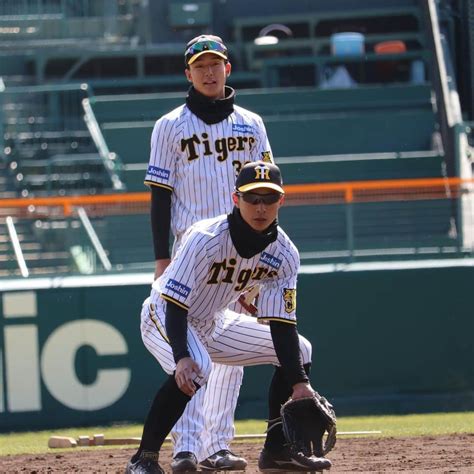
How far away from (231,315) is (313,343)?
11.8ft

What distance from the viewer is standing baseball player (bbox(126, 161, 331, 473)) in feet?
17.2

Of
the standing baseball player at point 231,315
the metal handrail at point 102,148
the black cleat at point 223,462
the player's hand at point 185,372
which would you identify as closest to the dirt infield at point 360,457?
the black cleat at point 223,462

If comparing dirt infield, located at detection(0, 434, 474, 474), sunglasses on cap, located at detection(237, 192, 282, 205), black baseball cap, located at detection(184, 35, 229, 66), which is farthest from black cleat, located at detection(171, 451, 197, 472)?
black baseball cap, located at detection(184, 35, 229, 66)

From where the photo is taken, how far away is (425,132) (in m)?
15.6

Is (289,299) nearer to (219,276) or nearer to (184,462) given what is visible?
(219,276)

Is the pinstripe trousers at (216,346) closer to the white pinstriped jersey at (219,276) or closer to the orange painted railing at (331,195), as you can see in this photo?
the white pinstriped jersey at (219,276)

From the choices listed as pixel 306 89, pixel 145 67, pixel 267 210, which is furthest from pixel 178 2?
pixel 267 210

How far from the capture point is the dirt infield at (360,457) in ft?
20.4

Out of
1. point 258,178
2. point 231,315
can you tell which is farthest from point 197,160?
point 258,178

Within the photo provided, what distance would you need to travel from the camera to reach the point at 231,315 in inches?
229

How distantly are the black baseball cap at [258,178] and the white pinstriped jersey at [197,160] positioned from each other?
77 centimetres

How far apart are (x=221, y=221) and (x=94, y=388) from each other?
158 inches

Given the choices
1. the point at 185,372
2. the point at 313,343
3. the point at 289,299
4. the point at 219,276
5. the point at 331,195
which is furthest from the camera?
the point at 331,195

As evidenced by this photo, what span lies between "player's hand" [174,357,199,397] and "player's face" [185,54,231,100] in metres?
1.46
